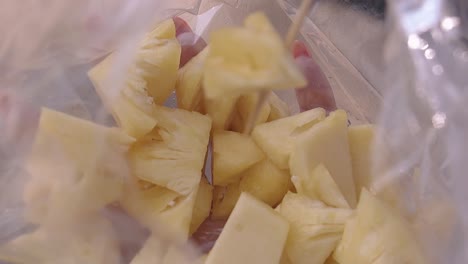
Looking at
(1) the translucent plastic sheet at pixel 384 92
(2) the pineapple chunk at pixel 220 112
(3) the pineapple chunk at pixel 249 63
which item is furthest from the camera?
(2) the pineapple chunk at pixel 220 112

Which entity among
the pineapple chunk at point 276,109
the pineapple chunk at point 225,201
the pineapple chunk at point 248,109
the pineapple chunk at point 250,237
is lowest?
the pineapple chunk at point 225,201

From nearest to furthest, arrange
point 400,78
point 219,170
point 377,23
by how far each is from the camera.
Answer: point 400,78 < point 219,170 < point 377,23

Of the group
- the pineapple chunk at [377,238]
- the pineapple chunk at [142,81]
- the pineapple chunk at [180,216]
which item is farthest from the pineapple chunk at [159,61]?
the pineapple chunk at [377,238]

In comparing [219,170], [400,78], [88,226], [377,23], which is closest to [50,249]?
[88,226]

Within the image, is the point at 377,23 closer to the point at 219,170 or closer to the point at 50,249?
the point at 219,170

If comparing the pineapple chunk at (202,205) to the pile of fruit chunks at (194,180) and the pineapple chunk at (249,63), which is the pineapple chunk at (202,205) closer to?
the pile of fruit chunks at (194,180)

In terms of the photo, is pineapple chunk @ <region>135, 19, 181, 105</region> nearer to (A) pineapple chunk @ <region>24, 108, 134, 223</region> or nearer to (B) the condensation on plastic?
(A) pineapple chunk @ <region>24, 108, 134, 223</region>
